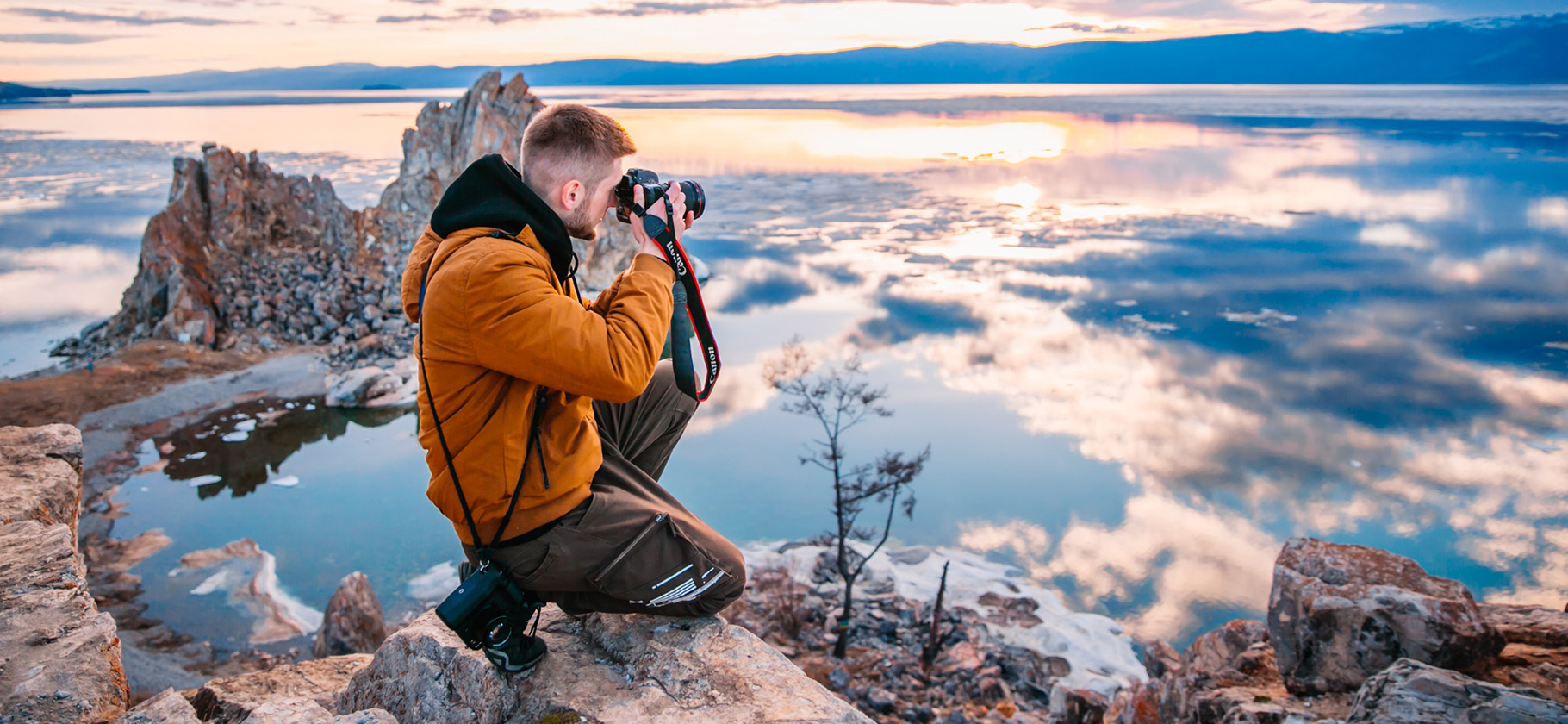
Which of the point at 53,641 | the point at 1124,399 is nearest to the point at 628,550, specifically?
the point at 53,641

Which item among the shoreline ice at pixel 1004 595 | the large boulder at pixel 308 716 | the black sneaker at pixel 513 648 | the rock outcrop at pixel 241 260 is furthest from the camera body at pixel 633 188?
the rock outcrop at pixel 241 260

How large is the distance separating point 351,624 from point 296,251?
22.3 metres

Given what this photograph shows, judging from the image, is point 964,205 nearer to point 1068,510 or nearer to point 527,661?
point 1068,510

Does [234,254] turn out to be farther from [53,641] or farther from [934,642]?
[53,641]

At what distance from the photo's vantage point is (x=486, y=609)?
253cm

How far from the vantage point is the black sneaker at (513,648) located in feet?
8.74

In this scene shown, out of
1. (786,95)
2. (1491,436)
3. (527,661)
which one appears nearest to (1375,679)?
(527,661)

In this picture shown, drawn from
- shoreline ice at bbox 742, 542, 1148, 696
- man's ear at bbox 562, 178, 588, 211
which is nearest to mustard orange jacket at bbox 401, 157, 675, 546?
man's ear at bbox 562, 178, 588, 211

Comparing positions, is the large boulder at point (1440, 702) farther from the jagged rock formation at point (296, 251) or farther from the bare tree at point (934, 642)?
the jagged rock formation at point (296, 251)

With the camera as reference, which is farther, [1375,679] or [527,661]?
[1375,679]

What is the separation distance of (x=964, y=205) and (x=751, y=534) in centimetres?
3355

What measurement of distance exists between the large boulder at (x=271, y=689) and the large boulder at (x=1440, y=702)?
13.8 feet

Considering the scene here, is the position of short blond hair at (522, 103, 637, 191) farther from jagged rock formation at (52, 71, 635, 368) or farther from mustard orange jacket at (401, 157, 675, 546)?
jagged rock formation at (52, 71, 635, 368)

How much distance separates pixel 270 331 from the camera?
2447 centimetres
